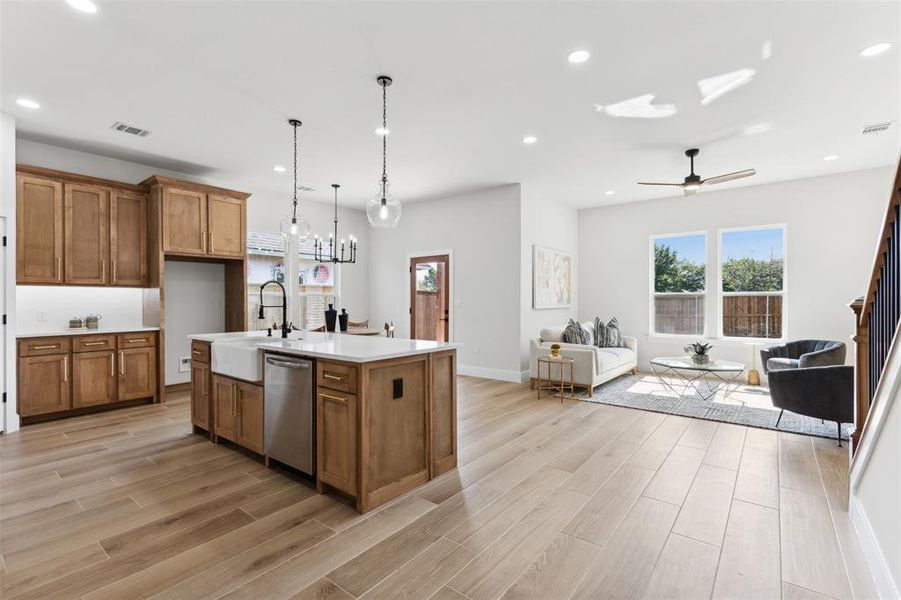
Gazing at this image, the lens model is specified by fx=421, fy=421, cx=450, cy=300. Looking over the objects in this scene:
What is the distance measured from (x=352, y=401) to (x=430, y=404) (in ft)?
1.93

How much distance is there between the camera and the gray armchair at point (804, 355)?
4.46 metres

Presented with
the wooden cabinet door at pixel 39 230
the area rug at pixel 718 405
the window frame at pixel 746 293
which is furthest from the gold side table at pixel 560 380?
the wooden cabinet door at pixel 39 230

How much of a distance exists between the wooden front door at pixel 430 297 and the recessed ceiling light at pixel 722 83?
428 cm

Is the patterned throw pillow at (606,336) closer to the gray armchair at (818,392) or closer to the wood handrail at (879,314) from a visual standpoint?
the gray armchair at (818,392)

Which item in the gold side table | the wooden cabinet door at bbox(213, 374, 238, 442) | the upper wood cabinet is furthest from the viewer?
the gold side table

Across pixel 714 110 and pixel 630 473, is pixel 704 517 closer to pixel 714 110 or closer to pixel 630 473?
pixel 630 473

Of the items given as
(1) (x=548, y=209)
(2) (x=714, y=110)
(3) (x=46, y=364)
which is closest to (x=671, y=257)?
(1) (x=548, y=209)

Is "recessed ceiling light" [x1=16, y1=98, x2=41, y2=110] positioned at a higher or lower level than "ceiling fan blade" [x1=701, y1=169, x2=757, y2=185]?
higher

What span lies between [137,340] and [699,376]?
25.0 ft

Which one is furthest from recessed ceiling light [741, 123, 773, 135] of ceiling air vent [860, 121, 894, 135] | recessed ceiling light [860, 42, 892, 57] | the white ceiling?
recessed ceiling light [860, 42, 892, 57]

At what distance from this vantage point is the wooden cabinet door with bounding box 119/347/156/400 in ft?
15.6

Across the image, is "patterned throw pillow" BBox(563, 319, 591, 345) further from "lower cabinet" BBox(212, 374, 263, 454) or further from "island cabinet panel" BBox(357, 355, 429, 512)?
"lower cabinet" BBox(212, 374, 263, 454)

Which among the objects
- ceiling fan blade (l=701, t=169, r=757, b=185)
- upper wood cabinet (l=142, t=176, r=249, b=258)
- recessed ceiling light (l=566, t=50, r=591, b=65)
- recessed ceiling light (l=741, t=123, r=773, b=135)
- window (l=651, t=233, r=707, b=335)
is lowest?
window (l=651, t=233, r=707, b=335)

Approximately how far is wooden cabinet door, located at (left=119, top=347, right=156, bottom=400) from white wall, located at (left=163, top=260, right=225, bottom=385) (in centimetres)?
58
